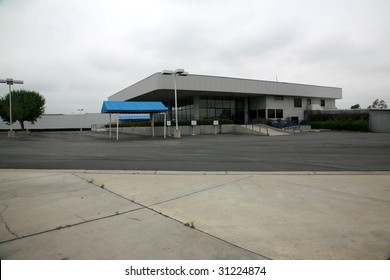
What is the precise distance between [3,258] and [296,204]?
4538mm

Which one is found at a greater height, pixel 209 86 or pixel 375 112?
pixel 209 86

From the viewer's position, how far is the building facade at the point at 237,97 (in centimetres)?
3600

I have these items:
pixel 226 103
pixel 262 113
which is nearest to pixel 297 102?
pixel 262 113

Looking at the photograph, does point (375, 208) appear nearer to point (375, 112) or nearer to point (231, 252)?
point (231, 252)

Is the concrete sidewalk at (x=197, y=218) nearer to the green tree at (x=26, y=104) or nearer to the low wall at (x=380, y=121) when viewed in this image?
the low wall at (x=380, y=121)

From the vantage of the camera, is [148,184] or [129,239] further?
A: [148,184]

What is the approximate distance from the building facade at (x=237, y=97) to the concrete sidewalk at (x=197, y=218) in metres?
28.2

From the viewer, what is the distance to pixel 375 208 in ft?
16.2

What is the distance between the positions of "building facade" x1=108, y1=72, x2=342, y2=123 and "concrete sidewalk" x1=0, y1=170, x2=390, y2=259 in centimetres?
2824

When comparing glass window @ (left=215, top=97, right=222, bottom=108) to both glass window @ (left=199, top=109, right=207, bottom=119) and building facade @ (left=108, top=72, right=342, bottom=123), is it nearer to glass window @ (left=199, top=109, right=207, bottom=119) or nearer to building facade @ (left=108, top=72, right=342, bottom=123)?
building facade @ (left=108, top=72, right=342, bottom=123)

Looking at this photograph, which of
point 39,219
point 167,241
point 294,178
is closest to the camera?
point 167,241

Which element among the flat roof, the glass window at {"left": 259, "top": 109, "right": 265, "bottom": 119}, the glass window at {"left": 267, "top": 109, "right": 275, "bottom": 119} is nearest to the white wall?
the flat roof

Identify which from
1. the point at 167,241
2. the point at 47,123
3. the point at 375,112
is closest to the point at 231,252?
the point at 167,241

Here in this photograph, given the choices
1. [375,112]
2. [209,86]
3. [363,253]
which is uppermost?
[209,86]
